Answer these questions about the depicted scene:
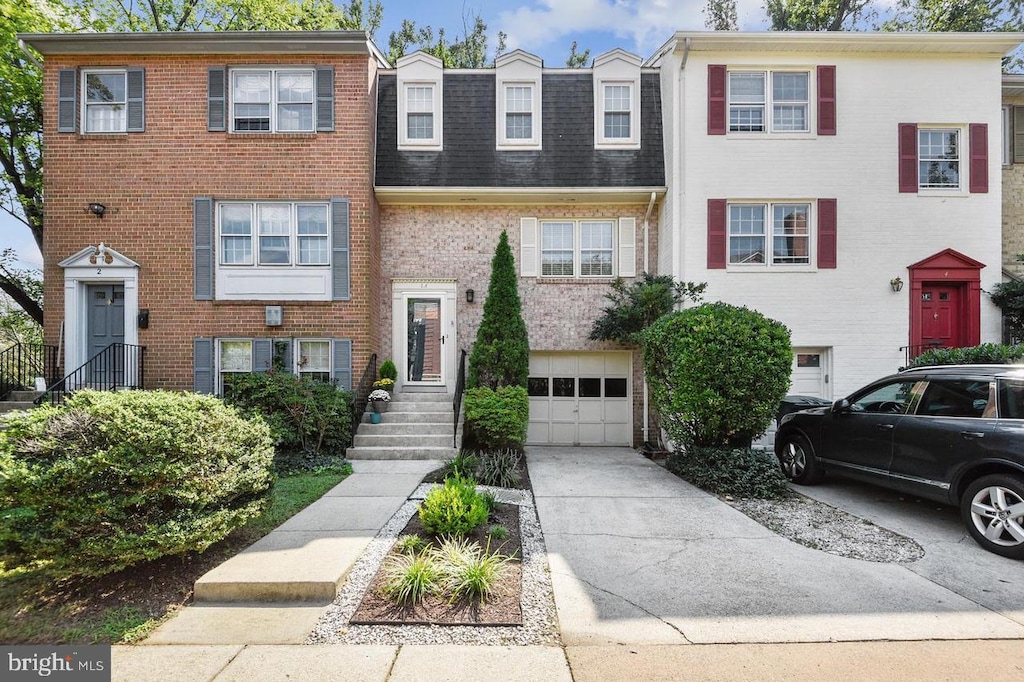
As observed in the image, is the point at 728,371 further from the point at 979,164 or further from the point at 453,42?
the point at 453,42

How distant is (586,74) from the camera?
11172 millimetres

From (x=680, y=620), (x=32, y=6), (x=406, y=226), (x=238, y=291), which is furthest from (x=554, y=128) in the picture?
(x=32, y=6)

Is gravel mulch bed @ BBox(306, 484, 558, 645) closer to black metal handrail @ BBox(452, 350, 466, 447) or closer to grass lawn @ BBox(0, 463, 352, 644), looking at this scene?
grass lawn @ BBox(0, 463, 352, 644)

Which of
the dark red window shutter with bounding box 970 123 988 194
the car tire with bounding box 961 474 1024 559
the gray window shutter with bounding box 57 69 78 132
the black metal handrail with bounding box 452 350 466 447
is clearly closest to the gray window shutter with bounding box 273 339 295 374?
the black metal handrail with bounding box 452 350 466 447

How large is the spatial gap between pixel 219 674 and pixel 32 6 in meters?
16.3

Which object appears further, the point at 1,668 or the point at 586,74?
the point at 586,74

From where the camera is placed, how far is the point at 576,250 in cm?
1112

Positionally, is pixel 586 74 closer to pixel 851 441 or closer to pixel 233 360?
pixel 851 441

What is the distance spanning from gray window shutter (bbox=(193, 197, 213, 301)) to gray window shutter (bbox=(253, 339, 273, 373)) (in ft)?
4.85

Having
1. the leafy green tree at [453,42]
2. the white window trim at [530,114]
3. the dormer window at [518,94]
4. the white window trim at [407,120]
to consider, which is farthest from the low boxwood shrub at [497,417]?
the leafy green tree at [453,42]

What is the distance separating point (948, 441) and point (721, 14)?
1939 centimetres

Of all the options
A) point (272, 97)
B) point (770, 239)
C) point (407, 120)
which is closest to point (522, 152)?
point (407, 120)

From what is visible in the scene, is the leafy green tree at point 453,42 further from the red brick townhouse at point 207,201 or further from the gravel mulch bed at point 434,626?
the gravel mulch bed at point 434,626

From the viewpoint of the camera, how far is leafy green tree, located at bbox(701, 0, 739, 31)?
18.5 metres
